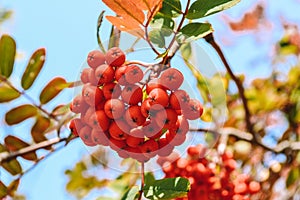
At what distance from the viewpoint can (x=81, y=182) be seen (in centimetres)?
243

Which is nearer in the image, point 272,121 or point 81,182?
point 81,182

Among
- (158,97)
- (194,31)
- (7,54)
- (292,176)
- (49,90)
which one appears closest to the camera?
(158,97)

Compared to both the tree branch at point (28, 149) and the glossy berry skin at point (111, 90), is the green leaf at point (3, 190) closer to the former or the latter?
the tree branch at point (28, 149)

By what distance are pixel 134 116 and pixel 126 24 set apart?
20cm

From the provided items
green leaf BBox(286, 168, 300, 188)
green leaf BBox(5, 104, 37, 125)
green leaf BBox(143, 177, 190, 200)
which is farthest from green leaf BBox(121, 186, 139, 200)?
green leaf BBox(286, 168, 300, 188)

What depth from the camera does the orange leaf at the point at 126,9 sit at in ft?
3.47

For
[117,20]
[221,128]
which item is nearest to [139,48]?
[117,20]

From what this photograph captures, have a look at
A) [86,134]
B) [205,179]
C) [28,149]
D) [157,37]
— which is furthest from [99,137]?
[28,149]

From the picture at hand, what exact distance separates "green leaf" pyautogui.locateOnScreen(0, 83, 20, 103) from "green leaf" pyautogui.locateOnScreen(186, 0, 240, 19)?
2.36 feet

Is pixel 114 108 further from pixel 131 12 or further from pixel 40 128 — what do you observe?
pixel 40 128

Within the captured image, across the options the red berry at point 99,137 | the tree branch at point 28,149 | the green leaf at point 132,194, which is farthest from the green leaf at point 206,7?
the tree branch at point 28,149

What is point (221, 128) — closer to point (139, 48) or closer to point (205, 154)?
point (205, 154)

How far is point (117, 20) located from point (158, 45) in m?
0.13

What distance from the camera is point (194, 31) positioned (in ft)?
3.76
